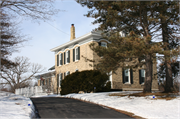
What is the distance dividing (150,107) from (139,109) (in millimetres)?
647

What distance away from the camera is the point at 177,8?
37.2ft

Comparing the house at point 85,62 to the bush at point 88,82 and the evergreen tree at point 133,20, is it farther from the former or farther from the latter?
the evergreen tree at point 133,20

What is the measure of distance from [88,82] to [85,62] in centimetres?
431

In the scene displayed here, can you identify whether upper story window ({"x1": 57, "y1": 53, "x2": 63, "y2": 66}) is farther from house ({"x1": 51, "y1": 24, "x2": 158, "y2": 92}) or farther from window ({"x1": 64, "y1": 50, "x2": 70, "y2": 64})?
window ({"x1": 64, "y1": 50, "x2": 70, "y2": 64})

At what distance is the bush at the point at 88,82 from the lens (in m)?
17.2

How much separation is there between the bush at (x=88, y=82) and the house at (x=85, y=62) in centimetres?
247

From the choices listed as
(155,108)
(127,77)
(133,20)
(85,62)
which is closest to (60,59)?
(85,62)

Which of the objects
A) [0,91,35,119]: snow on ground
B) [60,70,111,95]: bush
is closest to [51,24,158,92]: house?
[60,70,111,95]: bush

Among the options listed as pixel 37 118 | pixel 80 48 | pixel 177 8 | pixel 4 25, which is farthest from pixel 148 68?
pixel 80 48

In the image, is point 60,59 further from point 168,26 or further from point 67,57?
point 168,26

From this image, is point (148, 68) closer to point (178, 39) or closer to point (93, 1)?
point (178, 39)

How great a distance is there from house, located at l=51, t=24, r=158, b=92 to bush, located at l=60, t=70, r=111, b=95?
2.47 meters

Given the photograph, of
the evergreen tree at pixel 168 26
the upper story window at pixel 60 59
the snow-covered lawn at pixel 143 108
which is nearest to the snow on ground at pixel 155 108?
the snow-covered lawn at pixel 143 108

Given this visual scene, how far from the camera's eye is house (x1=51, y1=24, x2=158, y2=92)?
20.9 meters
